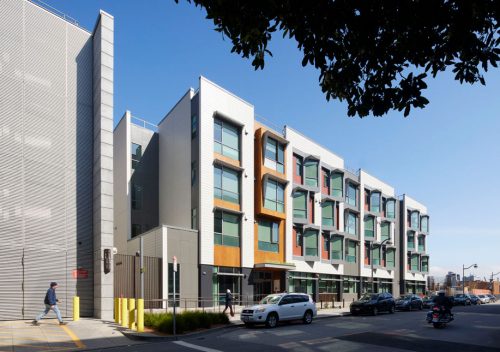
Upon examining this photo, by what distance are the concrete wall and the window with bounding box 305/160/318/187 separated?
2104 cm

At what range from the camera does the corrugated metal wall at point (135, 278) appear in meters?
24.0

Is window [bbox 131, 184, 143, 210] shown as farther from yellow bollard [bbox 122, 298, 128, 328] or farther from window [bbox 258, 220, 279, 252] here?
yellow bollard [bbox 122, 298, 128, 328]

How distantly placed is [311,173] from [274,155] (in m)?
6.38

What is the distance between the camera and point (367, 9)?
6676mm

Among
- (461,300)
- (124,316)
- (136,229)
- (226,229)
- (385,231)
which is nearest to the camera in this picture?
(124,316)

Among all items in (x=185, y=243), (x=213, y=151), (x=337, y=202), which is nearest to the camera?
(x=185, y=243)

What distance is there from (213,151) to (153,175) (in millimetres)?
7141

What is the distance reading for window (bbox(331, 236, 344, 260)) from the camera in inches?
1736

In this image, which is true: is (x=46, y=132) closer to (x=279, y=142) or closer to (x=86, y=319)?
(x=86, y=319)

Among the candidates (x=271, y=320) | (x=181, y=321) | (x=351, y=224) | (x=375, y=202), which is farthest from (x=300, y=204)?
(x=181, y=321)

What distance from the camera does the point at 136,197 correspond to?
33.9 metres

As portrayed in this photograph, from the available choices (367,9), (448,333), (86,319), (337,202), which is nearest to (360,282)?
(337,202)

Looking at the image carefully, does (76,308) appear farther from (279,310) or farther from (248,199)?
(248,199)

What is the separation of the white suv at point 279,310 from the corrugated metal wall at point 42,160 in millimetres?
7904
